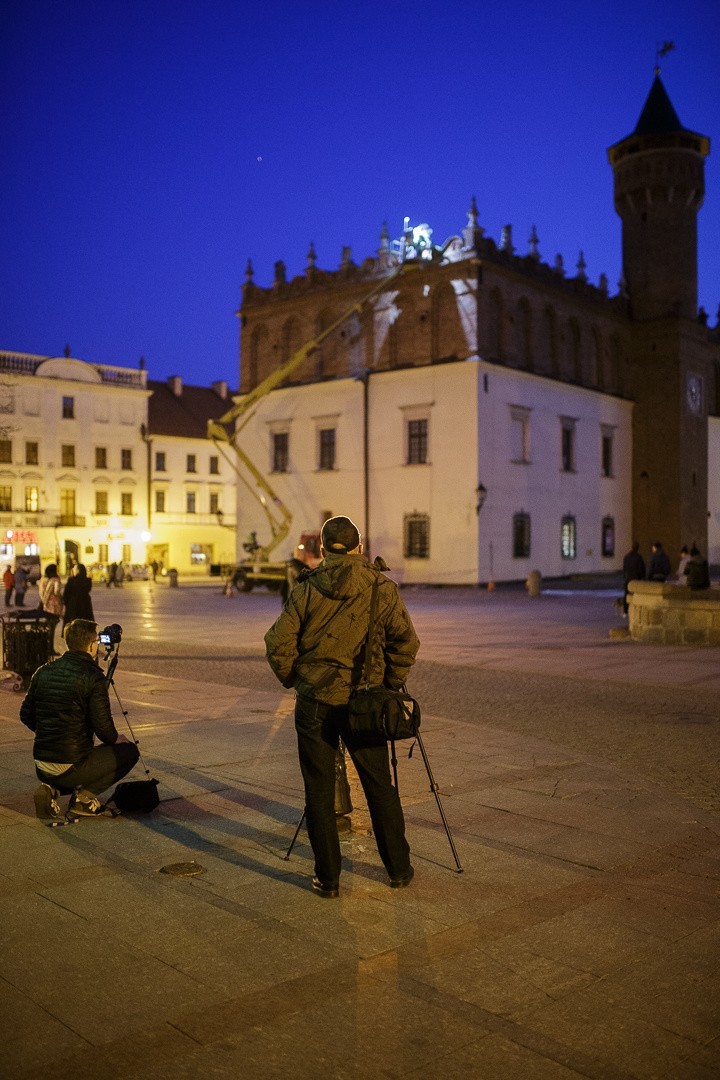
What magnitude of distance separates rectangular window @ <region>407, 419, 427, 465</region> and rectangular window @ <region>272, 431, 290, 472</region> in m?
7.42

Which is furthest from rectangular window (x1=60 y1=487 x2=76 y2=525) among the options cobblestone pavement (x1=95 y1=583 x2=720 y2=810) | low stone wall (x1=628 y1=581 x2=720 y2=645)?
low stone wall (x1=628 y1=581 x2=720 y2=645)

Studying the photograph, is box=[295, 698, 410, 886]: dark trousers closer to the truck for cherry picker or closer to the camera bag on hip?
the camera bag on hip

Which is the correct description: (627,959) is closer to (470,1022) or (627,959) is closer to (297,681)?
(470,1022)

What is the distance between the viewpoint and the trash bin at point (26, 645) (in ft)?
40.8

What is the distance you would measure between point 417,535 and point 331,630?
123ft

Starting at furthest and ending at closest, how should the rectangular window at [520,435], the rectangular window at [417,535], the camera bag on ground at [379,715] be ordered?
the rectangular window at [520,435]
the rectangular window at [417,535]
the camera bag on ground at [379,715]

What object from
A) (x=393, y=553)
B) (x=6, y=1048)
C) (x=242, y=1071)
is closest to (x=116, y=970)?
(x=6, y=1048)

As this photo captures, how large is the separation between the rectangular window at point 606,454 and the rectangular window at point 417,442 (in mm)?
11091

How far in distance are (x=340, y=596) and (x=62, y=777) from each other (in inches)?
107

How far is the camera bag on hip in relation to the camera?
22.1 feet

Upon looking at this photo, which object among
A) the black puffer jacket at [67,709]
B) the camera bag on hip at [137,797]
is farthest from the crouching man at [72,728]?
the camera bag on hip at [137,797]

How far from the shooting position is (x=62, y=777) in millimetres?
6641

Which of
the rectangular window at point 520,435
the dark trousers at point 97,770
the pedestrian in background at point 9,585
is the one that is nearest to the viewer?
the dark trousers at point 97,770

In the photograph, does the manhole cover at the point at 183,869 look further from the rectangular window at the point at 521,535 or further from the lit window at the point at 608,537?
the lit window at the point at 608,537
